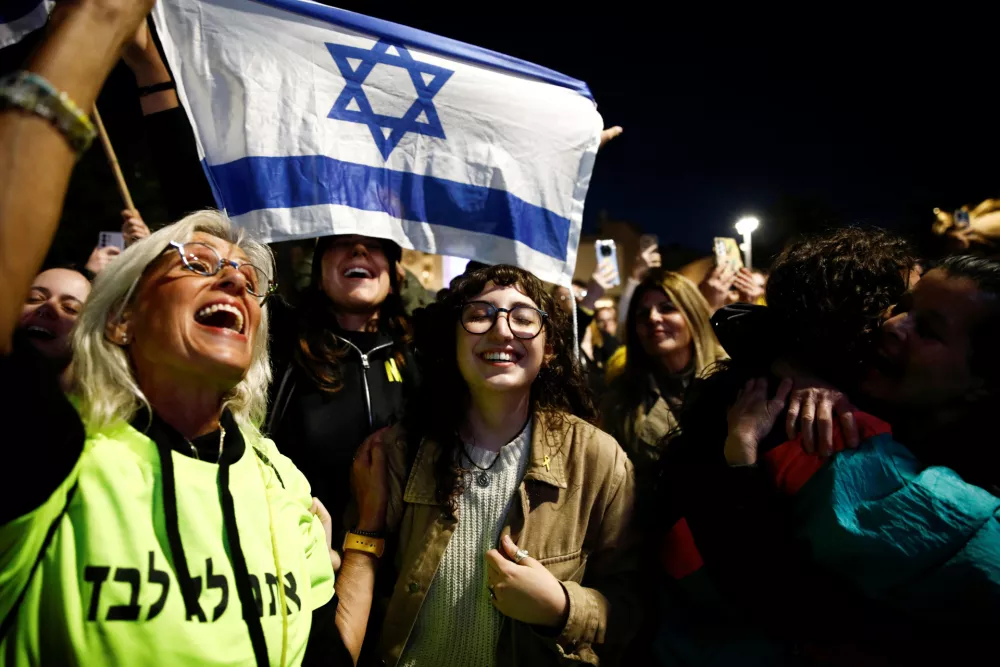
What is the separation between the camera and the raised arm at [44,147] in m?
0.82

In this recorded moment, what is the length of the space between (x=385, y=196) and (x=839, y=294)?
2021 millimetres

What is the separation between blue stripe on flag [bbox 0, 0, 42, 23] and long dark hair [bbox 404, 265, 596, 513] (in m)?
2.04

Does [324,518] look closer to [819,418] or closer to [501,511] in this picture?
[501,511]

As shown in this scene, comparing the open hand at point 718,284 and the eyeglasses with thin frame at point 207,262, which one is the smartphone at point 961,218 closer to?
the open hand at point 718,284

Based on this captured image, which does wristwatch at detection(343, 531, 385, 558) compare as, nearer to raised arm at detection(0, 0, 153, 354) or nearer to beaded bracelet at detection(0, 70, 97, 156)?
raised arm at detection(0, 0, 153, 354)

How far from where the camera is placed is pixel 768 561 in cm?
173

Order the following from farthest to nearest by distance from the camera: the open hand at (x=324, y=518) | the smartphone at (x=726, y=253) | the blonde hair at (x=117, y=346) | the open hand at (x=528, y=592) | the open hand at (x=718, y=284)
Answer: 1. the smartphone at (x=726, y=253)
2. the open hand at (x=718, y=284)
3. the open hand at (x=324, y=518)
4. the open hand at (x=528, y=592)
5. the blonde hair at (x=117, y=346)

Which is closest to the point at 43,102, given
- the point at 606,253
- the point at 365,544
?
the point at 365,544

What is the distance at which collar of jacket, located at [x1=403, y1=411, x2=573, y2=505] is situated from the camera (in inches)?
85.0

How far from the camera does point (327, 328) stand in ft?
9.34

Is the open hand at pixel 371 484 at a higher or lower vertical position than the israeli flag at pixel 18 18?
lower

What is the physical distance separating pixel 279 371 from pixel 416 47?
1.77 metres

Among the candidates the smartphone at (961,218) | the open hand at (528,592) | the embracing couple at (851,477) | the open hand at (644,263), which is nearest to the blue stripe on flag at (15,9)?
the open hand at (528,592)

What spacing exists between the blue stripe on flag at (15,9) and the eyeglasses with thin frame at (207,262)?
1.58 meters
